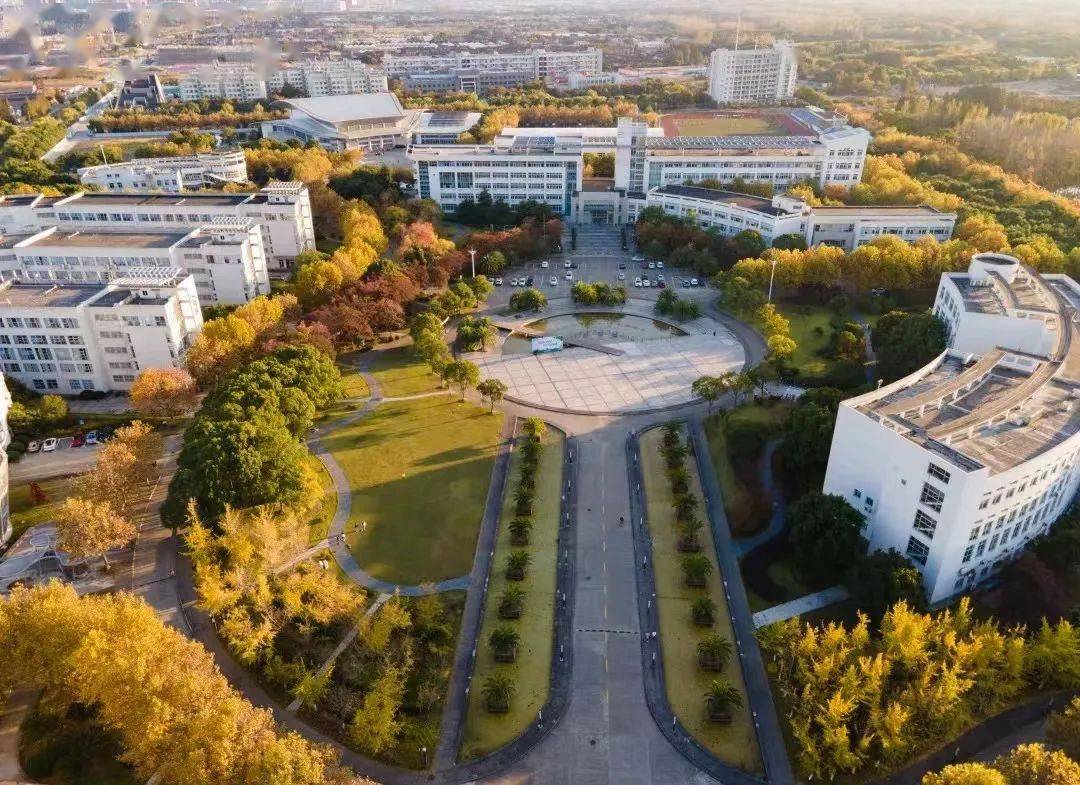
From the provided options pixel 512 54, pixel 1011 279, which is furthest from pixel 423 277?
pixel 512 54

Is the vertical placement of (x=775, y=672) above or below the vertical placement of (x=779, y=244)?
below

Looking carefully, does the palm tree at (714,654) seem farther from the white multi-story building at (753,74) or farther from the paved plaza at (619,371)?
the white multi-story building at (753,74)

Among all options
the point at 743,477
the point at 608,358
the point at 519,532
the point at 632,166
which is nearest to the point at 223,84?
the point at 632,166

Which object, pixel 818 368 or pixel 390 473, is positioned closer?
A: pixel 390 473

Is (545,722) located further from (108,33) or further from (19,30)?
(108,33)

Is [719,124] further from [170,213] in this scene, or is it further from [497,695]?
[497,695]

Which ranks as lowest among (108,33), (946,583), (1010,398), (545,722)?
(545,722)

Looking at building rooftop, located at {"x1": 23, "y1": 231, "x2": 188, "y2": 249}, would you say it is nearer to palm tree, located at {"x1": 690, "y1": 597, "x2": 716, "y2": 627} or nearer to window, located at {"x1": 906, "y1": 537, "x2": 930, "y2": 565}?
palm tree, located at {"x1": 690, "y1": 597, "x2": 716, "y2": 627}
